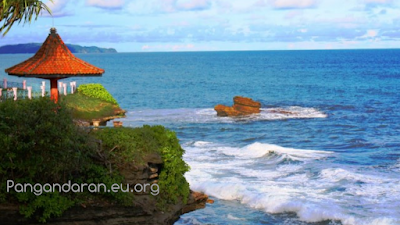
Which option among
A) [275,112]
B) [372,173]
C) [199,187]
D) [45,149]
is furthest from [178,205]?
[275,112]

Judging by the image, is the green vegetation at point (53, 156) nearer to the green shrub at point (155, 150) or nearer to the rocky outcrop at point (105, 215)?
the green shrub at point (155, 150)

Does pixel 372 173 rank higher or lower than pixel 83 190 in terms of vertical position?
lower

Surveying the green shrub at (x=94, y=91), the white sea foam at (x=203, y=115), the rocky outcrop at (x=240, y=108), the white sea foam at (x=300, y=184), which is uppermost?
the green shrub at (x=94, y=91)

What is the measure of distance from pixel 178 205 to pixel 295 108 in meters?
39.6

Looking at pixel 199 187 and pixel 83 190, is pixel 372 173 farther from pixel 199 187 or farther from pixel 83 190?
pixel 83 190

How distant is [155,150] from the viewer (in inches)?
659

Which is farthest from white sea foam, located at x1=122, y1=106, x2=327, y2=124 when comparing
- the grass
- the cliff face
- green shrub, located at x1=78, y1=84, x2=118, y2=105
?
the cliff face

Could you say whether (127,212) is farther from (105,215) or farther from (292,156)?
(292,156)

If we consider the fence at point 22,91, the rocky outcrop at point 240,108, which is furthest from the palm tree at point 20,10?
the rocky outcrop at point 240,108

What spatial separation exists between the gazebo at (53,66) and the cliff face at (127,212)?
357 cm

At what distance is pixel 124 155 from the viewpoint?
15.9 meters

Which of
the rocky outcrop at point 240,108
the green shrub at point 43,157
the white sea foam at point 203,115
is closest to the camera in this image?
the green shrub at point 43,157

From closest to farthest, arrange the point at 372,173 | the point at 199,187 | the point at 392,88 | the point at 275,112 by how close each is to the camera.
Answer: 1. the point at 199,187
2. the point at 372,173
3. the point at 275,112
4. the point at 392,88

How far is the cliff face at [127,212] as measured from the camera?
14.6 metres
